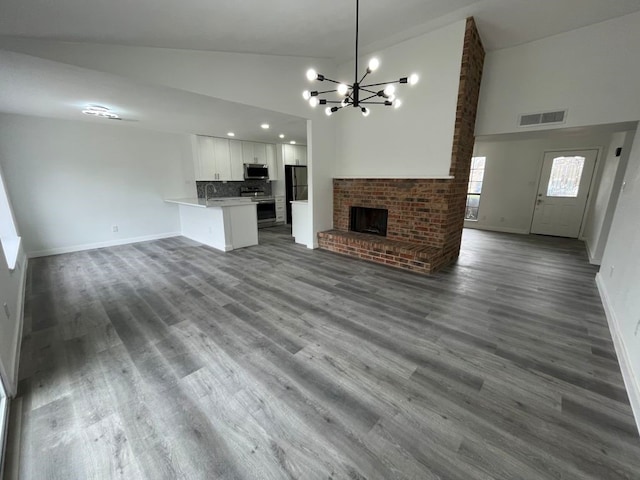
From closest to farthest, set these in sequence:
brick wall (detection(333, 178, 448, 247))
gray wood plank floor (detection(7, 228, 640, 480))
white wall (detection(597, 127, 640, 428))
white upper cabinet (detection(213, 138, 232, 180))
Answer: gray wood plank floor (detection(7, 228, 640, 480)), white wall (detection(597, 127, 640, 428)), brick wall (detection(333, 178, 448, 247)), white upper cabinet (detection(213, 138, 232, 180))

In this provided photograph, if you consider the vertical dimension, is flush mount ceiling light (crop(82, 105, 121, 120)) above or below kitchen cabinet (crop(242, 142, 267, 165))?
above

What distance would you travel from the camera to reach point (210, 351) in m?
2.07

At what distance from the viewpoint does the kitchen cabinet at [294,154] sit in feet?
24.5

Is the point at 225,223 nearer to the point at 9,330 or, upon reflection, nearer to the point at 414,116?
the point at 9,330

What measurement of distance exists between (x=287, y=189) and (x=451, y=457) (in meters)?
→ 7.11

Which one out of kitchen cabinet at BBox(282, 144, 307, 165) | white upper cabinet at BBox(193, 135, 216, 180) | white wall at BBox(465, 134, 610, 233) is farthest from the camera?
kitchen cabinet at BBox(282, 144, 307, 165)

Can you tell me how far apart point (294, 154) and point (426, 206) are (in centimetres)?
493

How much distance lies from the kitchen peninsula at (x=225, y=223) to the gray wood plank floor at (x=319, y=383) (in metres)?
1.57

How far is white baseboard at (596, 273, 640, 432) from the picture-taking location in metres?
1.55

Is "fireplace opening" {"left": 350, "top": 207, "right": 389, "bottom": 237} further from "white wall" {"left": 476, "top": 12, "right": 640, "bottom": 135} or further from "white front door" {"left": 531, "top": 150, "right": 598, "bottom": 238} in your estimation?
"white front door" {"left": 531, "top": 150, "right": 598, "bottom": 238}

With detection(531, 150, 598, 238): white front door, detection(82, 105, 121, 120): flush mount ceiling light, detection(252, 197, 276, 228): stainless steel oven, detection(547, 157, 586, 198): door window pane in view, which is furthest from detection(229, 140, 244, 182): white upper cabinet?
detection(547, 157, 586, 198): door window pane

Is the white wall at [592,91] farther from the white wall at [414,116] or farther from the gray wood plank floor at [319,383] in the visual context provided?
the white wall at [414,116]

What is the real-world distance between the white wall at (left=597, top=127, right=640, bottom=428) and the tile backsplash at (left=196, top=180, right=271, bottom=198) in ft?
23.4

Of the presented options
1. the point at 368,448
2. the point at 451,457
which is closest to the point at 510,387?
the point at 451,457
